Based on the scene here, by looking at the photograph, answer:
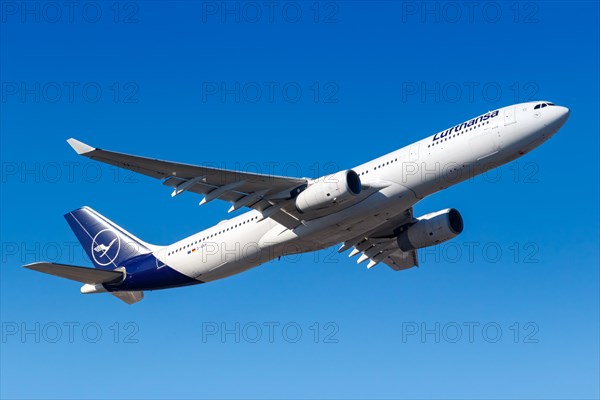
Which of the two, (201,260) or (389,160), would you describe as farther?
(201,260)

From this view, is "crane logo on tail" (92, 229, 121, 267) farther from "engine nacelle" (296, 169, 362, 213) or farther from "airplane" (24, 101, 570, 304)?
"engine nacelle" (296, 169, 362, 213)

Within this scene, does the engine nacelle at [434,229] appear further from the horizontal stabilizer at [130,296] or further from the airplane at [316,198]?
the horizontal stabilizer at [130,296]

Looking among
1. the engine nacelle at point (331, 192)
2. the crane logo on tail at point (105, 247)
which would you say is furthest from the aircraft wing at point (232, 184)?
the crane logo on tail at point (105, 247)

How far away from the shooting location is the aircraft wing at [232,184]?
37.7m

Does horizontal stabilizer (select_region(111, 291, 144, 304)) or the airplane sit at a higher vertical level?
the airplane

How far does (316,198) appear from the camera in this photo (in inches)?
1519

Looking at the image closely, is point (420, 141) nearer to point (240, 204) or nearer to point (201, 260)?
point (240, 204)

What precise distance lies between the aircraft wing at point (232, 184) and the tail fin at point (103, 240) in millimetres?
8120

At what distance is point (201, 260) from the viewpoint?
141 ft

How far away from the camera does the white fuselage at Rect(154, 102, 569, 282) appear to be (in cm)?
3800

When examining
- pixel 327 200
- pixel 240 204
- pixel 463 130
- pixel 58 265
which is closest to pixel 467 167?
pixel 463 130

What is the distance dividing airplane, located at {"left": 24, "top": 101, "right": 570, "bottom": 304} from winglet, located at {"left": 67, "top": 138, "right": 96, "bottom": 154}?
4 centimetres

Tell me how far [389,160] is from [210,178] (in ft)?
25.9

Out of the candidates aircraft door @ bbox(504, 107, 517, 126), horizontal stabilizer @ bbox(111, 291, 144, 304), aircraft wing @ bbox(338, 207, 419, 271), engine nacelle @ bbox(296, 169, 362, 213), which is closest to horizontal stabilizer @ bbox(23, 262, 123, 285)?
horizontal stabilizer @ bbox(111, 291, 144, 304)
